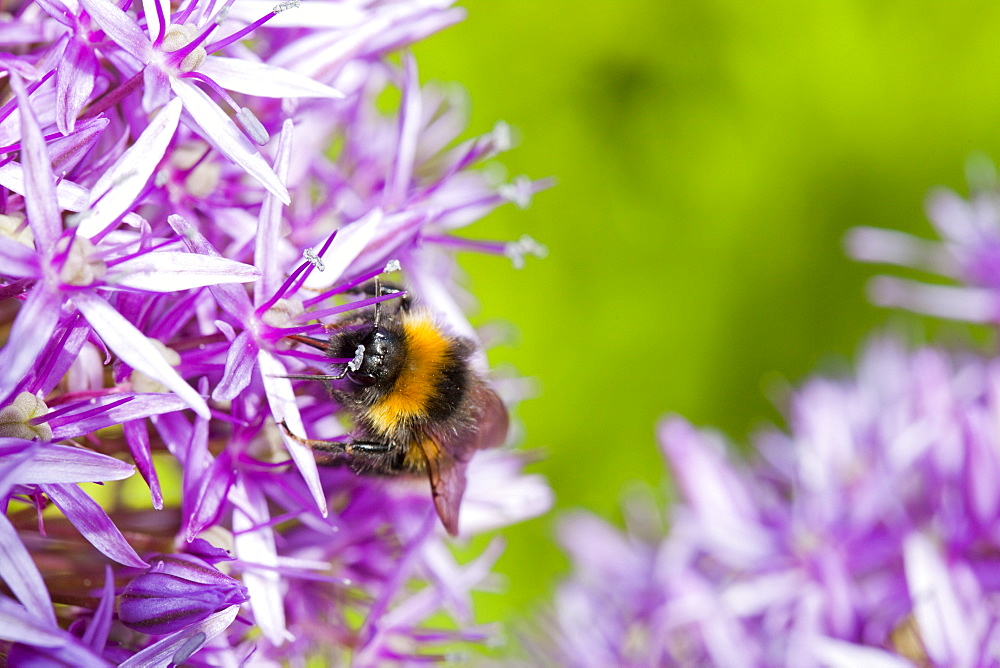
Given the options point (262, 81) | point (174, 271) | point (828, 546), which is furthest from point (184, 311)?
point (828, 546)

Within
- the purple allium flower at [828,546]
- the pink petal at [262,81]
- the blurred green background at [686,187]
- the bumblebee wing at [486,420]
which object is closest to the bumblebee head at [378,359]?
the bumblebee wing at [486,420]

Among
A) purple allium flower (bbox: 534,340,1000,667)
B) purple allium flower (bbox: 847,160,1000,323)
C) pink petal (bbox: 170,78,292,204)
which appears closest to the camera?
pink petal (bbox: 170,78,292,204)

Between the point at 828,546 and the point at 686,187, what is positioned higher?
the point at 686,187

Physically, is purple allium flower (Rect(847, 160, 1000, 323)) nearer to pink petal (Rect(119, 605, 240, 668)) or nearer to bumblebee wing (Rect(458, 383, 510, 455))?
bumblebee wing (Rect(458, 383, 510, 455))

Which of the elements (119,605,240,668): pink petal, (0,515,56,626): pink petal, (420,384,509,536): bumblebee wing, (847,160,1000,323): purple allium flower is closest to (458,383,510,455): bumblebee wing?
(420,384,509,536): bumblebee wing

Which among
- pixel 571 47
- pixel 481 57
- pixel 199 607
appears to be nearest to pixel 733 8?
pixel 571 47

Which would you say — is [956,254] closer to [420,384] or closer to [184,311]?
[420,384]
